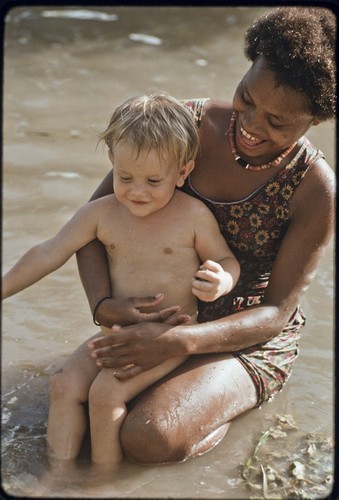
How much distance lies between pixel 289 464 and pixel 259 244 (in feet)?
2.58

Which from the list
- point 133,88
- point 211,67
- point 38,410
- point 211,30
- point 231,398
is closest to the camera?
point 231,398

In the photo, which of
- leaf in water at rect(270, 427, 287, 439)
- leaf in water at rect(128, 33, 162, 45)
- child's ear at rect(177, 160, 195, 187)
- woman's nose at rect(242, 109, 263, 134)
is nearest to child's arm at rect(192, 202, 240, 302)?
child's ear at rect(177, 160, 195, 187)

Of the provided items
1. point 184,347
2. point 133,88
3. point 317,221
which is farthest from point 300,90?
point 133,88

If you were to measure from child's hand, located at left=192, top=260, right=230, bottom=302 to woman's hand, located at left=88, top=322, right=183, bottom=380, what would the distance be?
0.17 metres

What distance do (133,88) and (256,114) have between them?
3684 millimetres

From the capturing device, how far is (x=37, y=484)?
9.34 feet

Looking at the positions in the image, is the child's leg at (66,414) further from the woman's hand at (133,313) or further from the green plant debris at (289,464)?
the green plant debris at (289,464)

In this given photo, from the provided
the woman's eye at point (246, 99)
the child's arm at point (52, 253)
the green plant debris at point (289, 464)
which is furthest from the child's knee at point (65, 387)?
the woman's eye at point (246, 99)

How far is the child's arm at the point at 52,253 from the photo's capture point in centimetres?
305

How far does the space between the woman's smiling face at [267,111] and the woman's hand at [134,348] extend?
2.37 feet

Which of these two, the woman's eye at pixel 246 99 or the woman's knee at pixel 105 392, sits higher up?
the woman's eye at pixel 246 99

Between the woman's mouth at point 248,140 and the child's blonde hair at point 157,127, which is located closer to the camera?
the child's blonde hair at point 157,127

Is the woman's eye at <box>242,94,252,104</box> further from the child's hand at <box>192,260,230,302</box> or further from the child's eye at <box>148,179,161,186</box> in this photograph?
the child's hand at <box>192,260,230,302</box>

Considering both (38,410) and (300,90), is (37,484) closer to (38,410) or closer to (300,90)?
(38,410)
